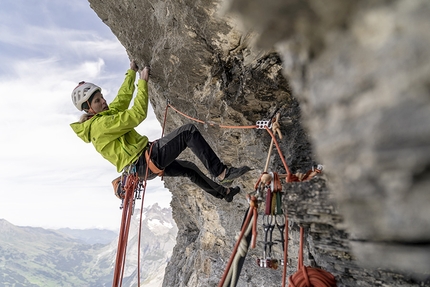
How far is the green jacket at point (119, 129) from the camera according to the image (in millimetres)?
3867

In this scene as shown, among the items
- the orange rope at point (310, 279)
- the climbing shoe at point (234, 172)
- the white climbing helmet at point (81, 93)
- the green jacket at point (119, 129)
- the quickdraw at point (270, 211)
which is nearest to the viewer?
the orange rope at point (310, 279)

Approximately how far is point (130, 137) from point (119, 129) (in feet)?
1.15

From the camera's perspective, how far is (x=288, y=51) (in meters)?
1.02

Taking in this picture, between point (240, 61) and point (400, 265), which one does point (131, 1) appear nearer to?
point (240, 61)

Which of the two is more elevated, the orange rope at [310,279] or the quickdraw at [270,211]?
the quickdraw at [270,211]

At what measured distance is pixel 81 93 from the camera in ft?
13.8

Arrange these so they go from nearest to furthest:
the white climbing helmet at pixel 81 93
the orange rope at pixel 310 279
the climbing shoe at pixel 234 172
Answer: the orange rope at pixel 310 279 → the climbing shoe at pixel 234 172 → the white climbing helmet at pixel 81 93

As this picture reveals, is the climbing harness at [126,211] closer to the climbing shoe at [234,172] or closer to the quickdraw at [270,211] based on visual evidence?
the climbing shoe at [234,172]

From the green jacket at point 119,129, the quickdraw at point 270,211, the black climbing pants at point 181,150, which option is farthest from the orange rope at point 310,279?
the green jacket at point 119,129

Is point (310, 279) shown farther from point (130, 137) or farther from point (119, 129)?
point (130, 137)

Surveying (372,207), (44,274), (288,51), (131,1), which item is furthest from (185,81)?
(44,274)

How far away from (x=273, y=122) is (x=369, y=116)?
9.74 ft

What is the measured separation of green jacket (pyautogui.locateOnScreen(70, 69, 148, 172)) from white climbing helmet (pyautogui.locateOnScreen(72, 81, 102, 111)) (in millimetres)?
295

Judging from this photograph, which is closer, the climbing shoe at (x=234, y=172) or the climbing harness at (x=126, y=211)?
the climbing harness at (x=126, y=211)
